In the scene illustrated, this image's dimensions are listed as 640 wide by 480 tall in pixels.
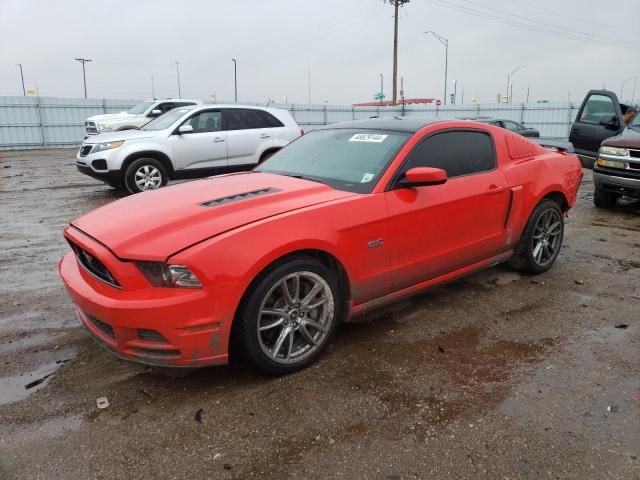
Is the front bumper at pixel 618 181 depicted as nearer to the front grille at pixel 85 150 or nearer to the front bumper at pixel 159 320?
the front bumper at pixel 159 320

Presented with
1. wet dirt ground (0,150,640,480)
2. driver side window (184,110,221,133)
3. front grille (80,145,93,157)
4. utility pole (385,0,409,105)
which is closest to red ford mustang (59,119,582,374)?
wet dirt ground (0,150,640,480)

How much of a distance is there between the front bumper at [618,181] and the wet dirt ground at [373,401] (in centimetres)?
398

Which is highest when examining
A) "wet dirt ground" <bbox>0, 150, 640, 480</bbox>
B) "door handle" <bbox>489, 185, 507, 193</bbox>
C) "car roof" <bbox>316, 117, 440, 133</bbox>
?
"car roof" <bbox>316, 117, 440, 133</bbox>

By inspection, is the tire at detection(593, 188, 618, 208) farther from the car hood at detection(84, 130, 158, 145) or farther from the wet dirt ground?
the car hood at detection(84, 130, 158, 145)

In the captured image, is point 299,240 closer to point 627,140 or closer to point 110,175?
point 627,140

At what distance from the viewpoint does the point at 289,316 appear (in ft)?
9.98

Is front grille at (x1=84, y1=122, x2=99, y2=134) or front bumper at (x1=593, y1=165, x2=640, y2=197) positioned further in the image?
A: front grille at (x1=84, y1=122, x2=99, y2=134)

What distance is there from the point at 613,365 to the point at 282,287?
7.15 ft

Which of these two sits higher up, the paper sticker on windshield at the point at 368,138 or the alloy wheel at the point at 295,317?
the paper sticker on windshield at the point at 368,138

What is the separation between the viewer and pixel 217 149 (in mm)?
9836

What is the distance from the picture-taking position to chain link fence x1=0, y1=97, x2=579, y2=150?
23.2 m

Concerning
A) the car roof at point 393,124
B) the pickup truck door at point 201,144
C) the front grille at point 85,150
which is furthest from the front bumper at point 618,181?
the front grille at point 85,150

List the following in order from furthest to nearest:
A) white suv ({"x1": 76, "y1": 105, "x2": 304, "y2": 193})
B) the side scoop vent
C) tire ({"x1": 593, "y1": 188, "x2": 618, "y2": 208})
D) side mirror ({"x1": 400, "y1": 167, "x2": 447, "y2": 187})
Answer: white suv ({"x1": 76, "y1": 105, "x2": 304, "y2": 193}), tire ({"x1": 593, "y1": 188, "x2": 618, "y2": 208}), side mirror ({"x1": 400, "y1": 167, "x2": 447, "y2": 187}), the side scoop vent

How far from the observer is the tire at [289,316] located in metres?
2.85
